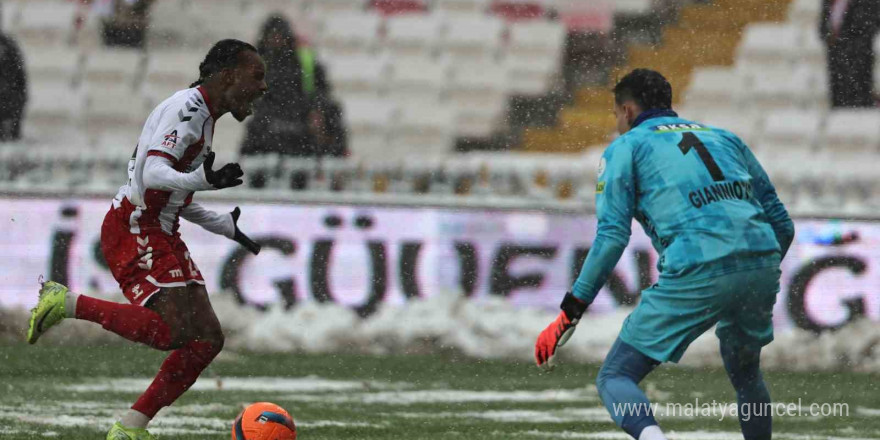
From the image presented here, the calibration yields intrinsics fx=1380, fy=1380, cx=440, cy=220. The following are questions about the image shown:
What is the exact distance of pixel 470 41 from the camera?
11094 millimetres

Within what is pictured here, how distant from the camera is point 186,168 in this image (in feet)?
16.6

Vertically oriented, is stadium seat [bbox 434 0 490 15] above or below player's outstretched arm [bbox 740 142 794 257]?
above

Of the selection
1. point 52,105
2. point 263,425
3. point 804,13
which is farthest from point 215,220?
point 804,13

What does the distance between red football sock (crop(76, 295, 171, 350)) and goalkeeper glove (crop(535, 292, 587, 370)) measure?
58.1 inches

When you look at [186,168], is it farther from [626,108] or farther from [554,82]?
[554,82]

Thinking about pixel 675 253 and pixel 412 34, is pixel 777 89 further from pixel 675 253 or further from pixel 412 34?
pixel 675 253

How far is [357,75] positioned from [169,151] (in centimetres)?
594

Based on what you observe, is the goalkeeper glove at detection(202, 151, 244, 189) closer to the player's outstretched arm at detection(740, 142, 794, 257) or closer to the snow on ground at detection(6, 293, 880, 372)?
the player's outstretched arm at detection(740, 142, 794, 257)

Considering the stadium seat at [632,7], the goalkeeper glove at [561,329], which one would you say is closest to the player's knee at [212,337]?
the goalkeeper glove at [561,329]

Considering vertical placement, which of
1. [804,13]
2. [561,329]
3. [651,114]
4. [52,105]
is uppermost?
[804,13]

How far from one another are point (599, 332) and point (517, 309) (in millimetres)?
547

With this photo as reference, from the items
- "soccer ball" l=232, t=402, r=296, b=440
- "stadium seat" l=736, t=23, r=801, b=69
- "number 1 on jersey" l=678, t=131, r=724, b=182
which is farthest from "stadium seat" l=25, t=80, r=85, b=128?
"number 1 on jersey" l=678, t=131, r=724, b=182

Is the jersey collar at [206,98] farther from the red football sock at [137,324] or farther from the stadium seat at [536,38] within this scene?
the stadium seat at [536,38]

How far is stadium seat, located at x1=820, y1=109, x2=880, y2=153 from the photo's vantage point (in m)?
10.2
